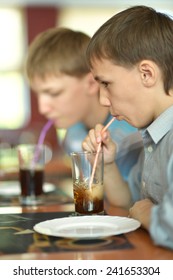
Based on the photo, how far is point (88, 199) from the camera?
4.40 ft

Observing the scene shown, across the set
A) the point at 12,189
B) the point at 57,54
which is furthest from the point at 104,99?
the point at 57,54

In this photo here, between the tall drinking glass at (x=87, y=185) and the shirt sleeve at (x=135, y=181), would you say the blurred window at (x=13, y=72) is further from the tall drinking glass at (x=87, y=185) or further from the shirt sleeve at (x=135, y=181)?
the tall drinking glass at (x=87, y=185)

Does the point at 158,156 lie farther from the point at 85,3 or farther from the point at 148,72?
the point at 85,3

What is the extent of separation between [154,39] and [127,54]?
0.24 ft

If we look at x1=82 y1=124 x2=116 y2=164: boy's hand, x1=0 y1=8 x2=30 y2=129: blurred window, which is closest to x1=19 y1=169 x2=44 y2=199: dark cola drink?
x1=82 y1=124 x2=116 y2=164: boy's hand

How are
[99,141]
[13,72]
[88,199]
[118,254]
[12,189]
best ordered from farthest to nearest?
[13,72] → [12,189] → [99,141] → [88,199] → [118,254]

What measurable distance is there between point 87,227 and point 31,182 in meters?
0.72

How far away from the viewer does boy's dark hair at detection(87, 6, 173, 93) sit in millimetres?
1355

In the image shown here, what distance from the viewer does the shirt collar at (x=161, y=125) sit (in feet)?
4.45

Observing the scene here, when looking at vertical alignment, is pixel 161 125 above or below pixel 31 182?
above

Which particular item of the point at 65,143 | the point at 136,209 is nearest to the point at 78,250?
the point at 136,209

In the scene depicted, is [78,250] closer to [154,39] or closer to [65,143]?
[154,39]

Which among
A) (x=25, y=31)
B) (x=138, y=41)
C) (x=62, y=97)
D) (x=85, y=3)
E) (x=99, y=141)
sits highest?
(x=85, y=3)
